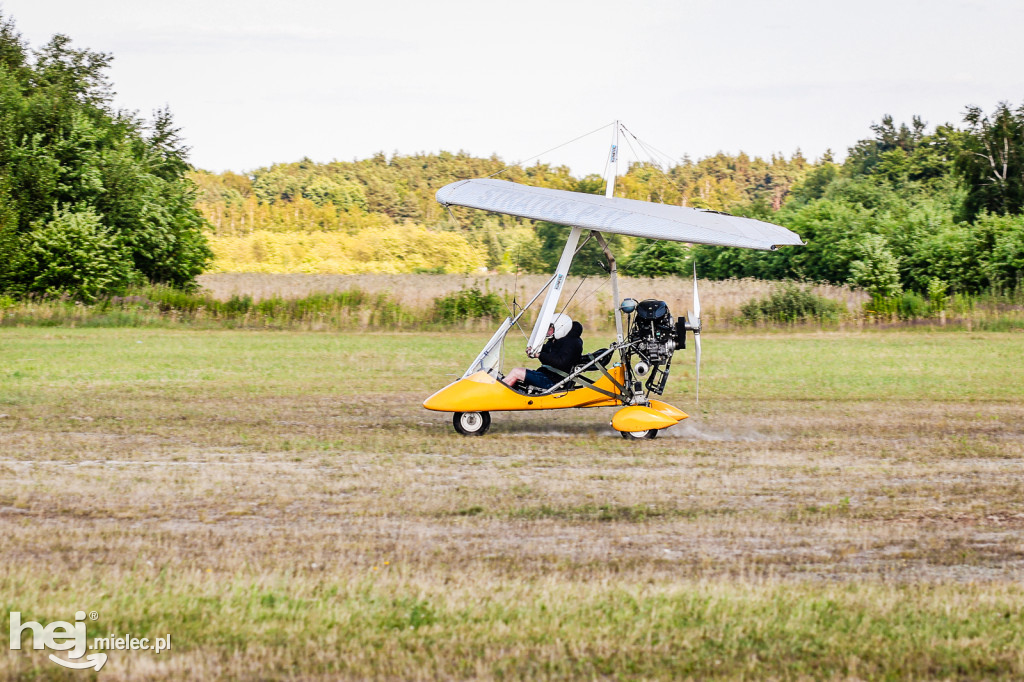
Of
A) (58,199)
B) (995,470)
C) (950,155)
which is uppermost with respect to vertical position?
(950,155)

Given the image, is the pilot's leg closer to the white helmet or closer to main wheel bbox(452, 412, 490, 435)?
main wheel bbox(452, 412, 490, 435)

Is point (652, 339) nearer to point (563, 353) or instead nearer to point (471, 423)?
point (563, 353)

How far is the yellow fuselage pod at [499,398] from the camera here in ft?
40.9

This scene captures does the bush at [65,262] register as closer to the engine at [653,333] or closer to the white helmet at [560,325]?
the white helmet at [560,325]

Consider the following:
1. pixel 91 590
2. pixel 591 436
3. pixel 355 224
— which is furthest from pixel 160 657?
pixel 355 224

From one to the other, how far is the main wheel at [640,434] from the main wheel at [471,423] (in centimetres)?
172

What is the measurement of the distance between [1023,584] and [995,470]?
4.64m

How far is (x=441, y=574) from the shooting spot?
633 cm

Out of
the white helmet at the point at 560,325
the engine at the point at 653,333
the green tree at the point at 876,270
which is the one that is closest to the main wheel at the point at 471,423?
the white helmet at the point at 560,325

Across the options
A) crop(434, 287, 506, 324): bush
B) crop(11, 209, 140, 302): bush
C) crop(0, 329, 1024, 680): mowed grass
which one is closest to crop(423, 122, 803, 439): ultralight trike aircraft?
crop(0, 329, 1024, 680): mowed grass

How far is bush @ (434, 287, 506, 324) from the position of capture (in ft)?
104

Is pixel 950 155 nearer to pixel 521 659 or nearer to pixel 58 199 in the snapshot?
pixel 58 199

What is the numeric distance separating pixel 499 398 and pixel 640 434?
177 centimetres

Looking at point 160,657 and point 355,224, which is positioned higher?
point 355,224
